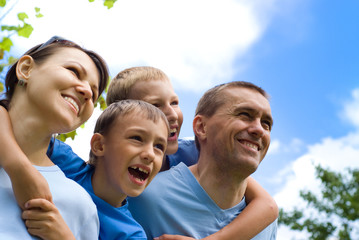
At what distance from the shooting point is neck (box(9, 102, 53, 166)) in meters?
2.26

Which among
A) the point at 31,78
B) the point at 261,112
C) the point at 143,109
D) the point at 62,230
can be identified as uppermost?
the point at 261,112

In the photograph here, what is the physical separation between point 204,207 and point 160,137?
34.5 inches

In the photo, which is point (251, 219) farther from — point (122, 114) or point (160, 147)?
point (122, 114)

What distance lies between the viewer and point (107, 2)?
429 centimetres

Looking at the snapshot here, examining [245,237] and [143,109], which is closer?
[143,109]

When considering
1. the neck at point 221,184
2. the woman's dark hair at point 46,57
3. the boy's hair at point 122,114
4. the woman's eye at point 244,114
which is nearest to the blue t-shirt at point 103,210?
the boy's hair at point 122,114

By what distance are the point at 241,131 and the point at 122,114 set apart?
40.3 inches

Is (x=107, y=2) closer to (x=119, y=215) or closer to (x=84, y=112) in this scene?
(x=84, y=112)

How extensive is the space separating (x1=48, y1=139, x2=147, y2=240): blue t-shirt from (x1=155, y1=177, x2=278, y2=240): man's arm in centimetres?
45

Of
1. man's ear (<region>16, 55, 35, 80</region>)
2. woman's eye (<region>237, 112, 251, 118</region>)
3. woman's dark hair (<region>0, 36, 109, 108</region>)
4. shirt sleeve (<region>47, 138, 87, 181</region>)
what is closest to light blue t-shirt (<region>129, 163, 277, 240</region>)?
shirt sleeve (<region>47, 138, 87, 181</region>)

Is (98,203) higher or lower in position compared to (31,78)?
lower

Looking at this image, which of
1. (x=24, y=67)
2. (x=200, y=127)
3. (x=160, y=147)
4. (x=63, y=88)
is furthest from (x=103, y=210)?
(x=200, y=127)

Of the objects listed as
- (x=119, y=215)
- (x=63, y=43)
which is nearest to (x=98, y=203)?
(x=119, y=215)

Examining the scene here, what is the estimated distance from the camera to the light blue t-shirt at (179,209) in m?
3.02
